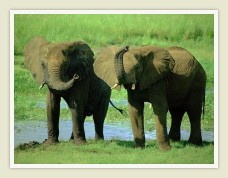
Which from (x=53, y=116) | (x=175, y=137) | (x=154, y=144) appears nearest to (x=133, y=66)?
(x=154, y=144)

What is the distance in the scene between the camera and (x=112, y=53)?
4391cm

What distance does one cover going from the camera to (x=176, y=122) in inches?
1759

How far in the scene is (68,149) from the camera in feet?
145

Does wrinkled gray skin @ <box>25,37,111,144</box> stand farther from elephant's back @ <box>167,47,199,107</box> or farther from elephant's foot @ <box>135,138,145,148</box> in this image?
elephant's back @ <box>167,47,199,107</box>

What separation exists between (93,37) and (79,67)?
632mm

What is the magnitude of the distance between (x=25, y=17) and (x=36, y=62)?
49 centimetres

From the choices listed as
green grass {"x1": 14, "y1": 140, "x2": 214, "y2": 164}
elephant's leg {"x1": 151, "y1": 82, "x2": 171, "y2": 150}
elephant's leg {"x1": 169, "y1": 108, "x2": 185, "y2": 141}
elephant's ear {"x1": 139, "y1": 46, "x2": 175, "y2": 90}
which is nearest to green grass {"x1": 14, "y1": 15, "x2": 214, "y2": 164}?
green grass {"x1": 14, "y1": 140, "x2": 214, "y2": 164}

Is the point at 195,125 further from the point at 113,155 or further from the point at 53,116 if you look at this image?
the point at 53,116

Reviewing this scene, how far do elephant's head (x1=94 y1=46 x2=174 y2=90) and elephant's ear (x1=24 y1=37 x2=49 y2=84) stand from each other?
0.62 meters

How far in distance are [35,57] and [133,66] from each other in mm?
1215

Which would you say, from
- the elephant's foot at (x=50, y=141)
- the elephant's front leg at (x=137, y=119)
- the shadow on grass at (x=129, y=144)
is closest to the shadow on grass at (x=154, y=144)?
the shadow on grass at (x=129, y=144)

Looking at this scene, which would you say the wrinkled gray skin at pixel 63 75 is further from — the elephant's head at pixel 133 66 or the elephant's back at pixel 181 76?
the elephant's back at pixel 181 76

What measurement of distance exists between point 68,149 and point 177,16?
1.75 m

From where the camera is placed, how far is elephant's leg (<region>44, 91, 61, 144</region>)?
44312mm
